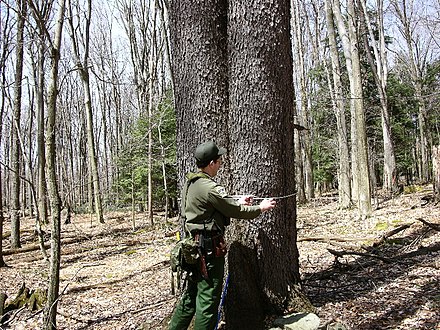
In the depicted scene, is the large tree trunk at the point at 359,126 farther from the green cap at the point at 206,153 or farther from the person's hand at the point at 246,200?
the green cap at the point at 206,153

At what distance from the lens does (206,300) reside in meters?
3.49

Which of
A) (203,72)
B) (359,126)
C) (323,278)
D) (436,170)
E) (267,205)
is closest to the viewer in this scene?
(267,205)

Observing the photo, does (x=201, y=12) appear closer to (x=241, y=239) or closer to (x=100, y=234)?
(x=241, y=239)

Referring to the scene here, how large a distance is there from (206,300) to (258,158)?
56.6 inches

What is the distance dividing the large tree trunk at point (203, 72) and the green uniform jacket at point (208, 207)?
48 cm

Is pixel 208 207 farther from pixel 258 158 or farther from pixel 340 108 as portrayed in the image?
pixel 340 108

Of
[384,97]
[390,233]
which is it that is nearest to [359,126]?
[390,233]

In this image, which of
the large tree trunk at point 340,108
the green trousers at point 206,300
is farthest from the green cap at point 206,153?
the large tree trunk at point 340,108

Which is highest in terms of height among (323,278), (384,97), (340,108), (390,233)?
(384,97)

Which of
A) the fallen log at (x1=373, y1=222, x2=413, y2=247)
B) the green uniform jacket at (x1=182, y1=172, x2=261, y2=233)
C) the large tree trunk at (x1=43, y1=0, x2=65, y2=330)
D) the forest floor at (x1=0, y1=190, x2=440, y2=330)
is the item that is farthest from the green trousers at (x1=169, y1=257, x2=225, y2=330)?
the fallen log at (x1=373, y1=222, x2=413, y2=247)

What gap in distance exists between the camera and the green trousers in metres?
3.47

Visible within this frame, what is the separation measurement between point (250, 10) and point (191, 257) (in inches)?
98.0

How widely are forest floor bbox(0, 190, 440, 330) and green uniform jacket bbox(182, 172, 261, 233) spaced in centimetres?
128

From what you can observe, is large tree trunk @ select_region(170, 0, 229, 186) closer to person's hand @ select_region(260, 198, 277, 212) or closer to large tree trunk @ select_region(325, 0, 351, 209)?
person's hand @ select_region(260, 198, 277, 212)
